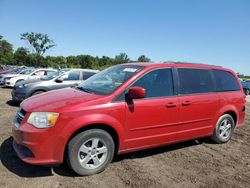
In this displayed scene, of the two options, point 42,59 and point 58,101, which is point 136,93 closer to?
point 58,101

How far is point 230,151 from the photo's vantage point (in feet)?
18.9

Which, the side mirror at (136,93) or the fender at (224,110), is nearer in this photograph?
the side mirror at (136,93)

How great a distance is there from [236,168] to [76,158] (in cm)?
292

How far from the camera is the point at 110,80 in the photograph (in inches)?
193

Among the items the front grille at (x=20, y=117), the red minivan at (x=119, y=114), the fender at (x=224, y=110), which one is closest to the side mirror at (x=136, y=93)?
the red minivan at (x=119, y=114)

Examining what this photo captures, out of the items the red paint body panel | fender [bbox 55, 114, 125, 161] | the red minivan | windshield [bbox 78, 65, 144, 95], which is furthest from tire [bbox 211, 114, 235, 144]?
fender [bbox 55, 114, 125, 161]

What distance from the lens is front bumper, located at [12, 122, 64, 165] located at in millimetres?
3725

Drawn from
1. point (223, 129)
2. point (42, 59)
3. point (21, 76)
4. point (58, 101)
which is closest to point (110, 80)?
point (58, 101)

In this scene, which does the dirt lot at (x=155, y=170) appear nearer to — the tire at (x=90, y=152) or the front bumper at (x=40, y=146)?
the tire at (x=90, y=152)

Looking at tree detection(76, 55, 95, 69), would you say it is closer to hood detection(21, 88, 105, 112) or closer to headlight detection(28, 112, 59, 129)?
hood detection(21, 88, 105, 112)

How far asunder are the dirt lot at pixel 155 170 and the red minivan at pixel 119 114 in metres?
0.28

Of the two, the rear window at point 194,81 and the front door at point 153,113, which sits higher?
the rear window at point 194,81

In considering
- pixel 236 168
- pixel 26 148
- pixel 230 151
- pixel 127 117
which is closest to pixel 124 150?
pixel 127 117

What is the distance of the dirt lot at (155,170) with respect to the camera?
3.88 metres
